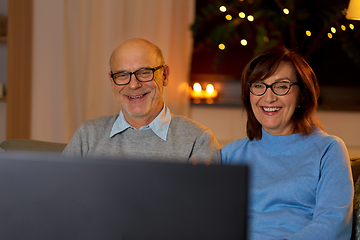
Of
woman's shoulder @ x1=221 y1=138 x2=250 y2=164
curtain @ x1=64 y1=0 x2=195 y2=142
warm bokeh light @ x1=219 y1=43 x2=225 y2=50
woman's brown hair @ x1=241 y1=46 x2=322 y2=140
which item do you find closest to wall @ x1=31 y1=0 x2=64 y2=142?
curtain @ x1=64 y1=0 x2=195 y2=142

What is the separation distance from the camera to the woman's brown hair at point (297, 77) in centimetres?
144

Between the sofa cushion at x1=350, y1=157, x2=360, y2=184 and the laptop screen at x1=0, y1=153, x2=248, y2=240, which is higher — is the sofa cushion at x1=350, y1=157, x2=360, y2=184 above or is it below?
below

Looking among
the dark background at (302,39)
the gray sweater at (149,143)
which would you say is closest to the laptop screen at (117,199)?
the gray sweater at (149,143)

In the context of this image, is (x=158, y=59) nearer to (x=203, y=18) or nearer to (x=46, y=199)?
(x=46, y=199)

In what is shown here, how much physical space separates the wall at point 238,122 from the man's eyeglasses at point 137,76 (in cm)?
151

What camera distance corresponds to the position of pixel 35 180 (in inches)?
21.7

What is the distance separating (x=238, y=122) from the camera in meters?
3.25

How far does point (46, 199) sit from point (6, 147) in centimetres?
159

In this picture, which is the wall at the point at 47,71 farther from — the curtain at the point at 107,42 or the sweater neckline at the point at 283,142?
the sweater neckline at the point at 283,142

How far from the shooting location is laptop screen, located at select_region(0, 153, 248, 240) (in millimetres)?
523

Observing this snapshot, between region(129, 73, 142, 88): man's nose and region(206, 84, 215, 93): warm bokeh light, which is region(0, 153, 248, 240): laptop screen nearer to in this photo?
region(129, 73, 142, 88): man's nose

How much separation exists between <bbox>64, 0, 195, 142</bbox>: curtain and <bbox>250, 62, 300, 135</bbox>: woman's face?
1707 millimetres

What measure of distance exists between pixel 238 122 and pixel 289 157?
185 centimetres

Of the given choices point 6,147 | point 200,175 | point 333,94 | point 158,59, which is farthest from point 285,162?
point 333,94
